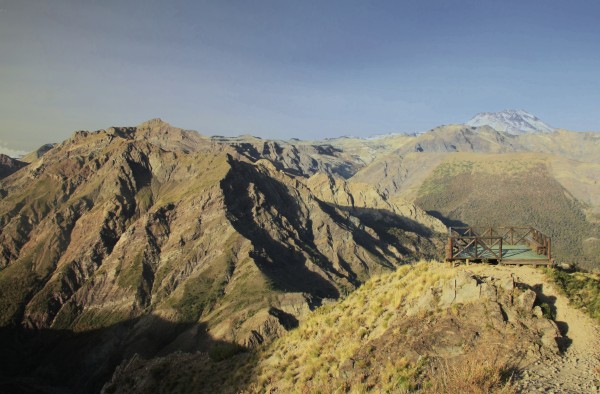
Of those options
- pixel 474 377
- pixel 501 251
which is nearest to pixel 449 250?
pixel 501 251

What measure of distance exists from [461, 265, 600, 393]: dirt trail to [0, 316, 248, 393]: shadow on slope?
378 ft

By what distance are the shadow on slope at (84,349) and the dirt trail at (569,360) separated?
115 m

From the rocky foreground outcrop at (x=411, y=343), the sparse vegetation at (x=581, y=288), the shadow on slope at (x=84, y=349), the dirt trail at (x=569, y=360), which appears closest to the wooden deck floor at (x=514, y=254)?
the rocky foreground outcrop at (x=411, y=343)

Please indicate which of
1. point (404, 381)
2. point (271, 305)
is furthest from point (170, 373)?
point (271, 305)

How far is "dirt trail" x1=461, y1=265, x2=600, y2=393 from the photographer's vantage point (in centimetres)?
1716

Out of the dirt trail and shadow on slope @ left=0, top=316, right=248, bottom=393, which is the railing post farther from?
shadow on slope @ left=0, top=316, right=248, bottom=393

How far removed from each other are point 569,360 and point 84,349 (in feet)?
556

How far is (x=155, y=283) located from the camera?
187 metres

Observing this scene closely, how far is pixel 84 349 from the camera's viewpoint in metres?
158

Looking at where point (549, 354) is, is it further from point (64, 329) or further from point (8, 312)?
point (8, 312)

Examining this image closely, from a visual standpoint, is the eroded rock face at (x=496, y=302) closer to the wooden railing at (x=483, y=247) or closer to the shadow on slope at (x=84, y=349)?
the wooden railing at (x=483, y=247)

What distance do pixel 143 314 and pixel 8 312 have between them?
6439cm

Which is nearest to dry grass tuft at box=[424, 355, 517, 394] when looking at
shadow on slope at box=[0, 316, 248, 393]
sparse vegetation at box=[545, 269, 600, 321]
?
sparse vegetation at box=[545, 269, 600, 321]

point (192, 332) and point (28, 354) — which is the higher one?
point (192, 332)
